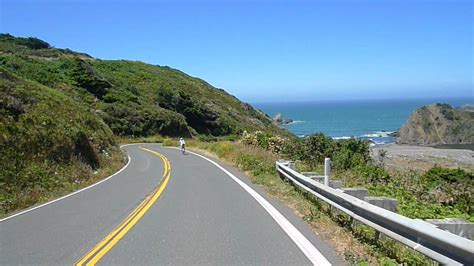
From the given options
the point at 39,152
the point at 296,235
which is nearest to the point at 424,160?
the point at 39,152

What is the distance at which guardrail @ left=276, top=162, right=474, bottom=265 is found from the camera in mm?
4816

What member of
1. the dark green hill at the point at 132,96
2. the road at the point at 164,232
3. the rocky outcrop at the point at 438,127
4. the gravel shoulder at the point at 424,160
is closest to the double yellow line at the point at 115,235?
the road at the point at 164,232

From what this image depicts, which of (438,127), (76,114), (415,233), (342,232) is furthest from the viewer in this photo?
(438,127)

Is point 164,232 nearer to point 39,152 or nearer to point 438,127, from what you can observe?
point 39,152

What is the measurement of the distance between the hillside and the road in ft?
11.0

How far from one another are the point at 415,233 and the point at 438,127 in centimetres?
8838

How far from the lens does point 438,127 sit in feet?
286

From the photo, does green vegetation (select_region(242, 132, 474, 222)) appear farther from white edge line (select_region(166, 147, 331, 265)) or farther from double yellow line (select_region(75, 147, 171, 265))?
double yellow line (select_region(75, 147, 171, 265))

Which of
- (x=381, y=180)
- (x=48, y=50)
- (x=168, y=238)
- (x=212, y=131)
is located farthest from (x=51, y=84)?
(x=168, y=238)

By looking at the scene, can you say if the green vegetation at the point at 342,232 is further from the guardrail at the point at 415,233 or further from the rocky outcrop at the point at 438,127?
the rocky outcrop at the point at 438,127

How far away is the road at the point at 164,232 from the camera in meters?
6.93

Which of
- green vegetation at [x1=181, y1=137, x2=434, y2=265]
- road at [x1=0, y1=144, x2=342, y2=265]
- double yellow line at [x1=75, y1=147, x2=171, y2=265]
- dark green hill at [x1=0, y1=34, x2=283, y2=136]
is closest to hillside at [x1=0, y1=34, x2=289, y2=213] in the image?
dark green hill at [x1=0, y1=34, x2=283, y2=136]

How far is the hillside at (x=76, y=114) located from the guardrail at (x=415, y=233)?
9.63 metres

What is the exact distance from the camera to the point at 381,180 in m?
15.3
